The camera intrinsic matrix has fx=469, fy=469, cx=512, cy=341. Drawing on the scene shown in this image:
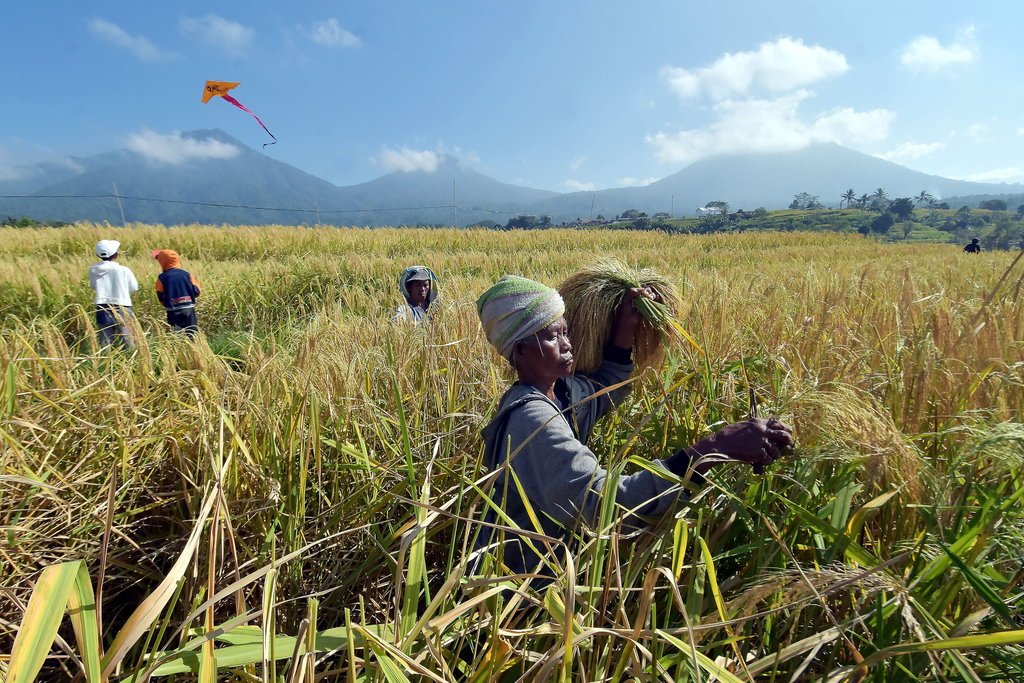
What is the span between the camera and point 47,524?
1.24 m

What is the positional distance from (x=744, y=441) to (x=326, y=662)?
3.19 feet

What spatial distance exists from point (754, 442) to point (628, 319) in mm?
689

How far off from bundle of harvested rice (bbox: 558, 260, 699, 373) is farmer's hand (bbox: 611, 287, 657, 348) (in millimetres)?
15

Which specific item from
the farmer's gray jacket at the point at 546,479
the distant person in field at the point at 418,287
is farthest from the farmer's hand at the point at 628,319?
the distant person in field at the point at 418,287

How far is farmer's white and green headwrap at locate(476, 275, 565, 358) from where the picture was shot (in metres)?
1.18

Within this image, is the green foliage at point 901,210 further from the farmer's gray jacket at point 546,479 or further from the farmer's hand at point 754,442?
the farmer's gray jacket at point 546,479

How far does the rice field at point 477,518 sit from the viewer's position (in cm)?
67

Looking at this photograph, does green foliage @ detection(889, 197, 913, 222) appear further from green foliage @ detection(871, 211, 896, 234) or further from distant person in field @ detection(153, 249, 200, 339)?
distant person in field @ detection(153, 249, 200, 339)

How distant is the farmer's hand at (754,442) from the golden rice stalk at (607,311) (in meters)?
0.54

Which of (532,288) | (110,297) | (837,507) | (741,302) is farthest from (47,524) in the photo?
(110,297)

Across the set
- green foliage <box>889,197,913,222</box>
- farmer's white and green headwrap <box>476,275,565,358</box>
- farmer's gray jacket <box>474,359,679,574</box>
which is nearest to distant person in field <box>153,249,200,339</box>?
farmer's white and green headwrap <box>476,275,565,358</box>

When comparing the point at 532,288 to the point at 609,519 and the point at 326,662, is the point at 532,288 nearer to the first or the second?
the point at 609,519

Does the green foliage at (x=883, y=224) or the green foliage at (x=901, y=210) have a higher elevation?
the green foliage at (x=901, y=210)

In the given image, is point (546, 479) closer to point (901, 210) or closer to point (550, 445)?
point (550, 445)
